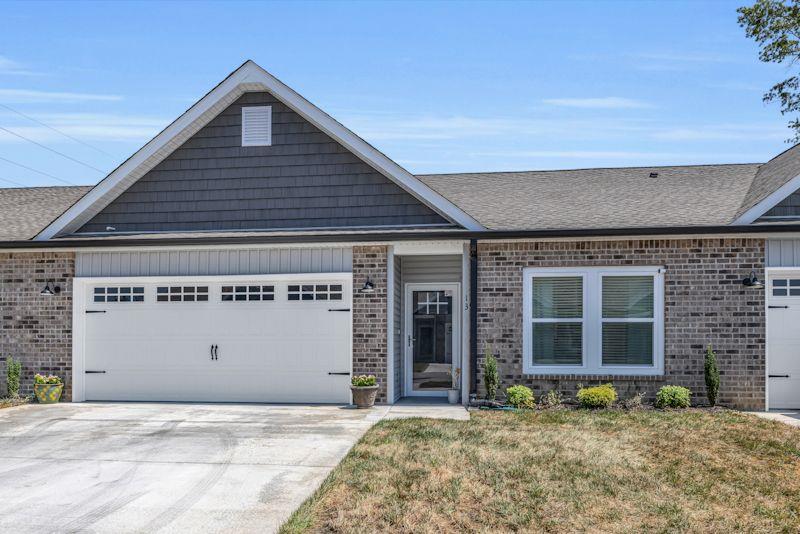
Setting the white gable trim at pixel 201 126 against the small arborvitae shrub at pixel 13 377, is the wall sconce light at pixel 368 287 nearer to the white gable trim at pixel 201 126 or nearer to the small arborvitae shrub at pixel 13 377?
the white gable trim at pixel 201 126

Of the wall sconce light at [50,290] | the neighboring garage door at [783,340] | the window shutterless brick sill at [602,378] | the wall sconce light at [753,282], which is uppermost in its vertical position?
the wall sconce light at [753,282]

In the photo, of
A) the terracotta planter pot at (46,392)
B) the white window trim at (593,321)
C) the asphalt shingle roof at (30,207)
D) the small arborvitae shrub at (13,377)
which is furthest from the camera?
the asphalt shingle roof at (30,207)

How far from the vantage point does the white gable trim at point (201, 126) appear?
14.0 meters

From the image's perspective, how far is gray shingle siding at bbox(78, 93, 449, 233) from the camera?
46.8 feet

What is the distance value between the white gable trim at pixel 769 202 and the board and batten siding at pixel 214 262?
21.9 feet

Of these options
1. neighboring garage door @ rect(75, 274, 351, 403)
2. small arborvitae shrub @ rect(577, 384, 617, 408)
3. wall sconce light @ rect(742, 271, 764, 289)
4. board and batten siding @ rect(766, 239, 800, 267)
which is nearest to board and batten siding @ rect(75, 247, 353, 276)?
neighboring garage door @ rect(75, 274, 351, 403)

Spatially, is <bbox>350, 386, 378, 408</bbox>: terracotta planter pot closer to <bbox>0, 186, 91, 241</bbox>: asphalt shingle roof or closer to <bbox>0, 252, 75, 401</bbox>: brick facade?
<bbox>0, 252, 75, 401</bbox>: brick facade

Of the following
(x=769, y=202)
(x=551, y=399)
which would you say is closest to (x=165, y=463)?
(x=551, y=399)

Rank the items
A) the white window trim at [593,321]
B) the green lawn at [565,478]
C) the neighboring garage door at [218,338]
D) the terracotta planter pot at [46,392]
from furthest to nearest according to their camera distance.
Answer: the terracotta planter pot at [46,392], the neighboring garage door at [218,338], the white window trim at [593,321], the green lawn at [565,478]

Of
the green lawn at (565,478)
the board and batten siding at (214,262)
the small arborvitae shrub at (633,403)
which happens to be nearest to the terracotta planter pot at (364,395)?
the green lawn at (565,478)

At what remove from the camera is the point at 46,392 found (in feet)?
46.7

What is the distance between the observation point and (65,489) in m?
7.93

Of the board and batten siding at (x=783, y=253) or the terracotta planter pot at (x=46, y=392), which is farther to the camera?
the terracotta planter pot at (x=46, y=392)

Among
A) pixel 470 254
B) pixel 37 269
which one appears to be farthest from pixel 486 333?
pixel 37 269
